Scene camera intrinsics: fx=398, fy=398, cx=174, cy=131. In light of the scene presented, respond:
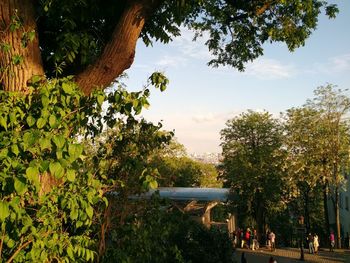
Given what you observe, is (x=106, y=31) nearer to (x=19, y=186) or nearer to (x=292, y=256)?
(x=19, y=186)

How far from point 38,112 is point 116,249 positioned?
11.9 feet

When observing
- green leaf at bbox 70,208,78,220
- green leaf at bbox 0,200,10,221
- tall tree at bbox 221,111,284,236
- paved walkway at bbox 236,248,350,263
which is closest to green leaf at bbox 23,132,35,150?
green leaf at bbox 0,200,10,221

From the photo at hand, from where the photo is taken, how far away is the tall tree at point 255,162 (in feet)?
134

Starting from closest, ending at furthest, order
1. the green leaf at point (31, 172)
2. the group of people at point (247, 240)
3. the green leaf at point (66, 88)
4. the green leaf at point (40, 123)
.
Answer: the green leaf at point (31, 172) → the green leaf at point (40, 123) → the green leaf at point (66, 88) → the group of people at point (247, 240)

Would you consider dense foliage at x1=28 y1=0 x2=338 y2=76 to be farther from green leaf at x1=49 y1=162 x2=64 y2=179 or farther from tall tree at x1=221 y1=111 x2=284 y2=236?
tall tree at x1=221 y1=111 x2=284 y2=236

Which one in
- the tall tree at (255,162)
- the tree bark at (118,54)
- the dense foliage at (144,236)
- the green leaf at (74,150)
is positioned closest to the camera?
the green leaf at (74,150)

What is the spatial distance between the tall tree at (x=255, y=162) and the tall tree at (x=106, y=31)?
95.6 feet

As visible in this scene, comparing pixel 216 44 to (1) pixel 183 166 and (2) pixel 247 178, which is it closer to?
(2) pixel 247 178

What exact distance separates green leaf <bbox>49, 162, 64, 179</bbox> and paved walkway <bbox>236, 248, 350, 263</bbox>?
27.3 meters

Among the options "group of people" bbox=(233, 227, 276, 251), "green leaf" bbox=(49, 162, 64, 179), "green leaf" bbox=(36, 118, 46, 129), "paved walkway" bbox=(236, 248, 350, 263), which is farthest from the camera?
"group of people" bbox=(233, 227, 276, 251)

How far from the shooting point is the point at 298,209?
48.1 meters

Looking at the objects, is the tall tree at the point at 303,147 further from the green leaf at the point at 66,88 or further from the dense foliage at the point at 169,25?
the green leaf at the point at 66,88

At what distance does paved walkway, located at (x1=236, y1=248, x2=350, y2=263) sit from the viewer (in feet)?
92.5

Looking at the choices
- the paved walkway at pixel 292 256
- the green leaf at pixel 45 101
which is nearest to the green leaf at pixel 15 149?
the green leaf at pixel 45 101
